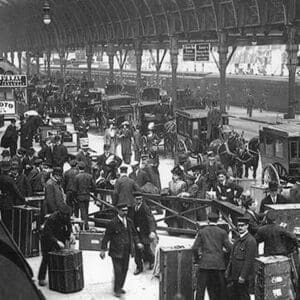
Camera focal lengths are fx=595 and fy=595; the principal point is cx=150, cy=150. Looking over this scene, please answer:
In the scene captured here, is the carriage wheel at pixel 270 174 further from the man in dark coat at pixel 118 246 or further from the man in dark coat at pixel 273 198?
the man in dark coat at pixel 118 246

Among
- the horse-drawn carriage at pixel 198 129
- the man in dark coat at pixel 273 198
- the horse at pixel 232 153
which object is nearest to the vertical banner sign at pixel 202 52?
the horse-drawn carriage at pixel 198 129

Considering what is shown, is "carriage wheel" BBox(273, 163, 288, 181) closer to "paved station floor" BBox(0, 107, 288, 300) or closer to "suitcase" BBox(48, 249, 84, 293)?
"paved station floor" BBox(0, 107, 288, 300)

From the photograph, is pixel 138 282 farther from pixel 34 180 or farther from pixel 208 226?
pixel 34 180

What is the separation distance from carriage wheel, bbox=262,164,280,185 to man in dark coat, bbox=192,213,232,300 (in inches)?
267

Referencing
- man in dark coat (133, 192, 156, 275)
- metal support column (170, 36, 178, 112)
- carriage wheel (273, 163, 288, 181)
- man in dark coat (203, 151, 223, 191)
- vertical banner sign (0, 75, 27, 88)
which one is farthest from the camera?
metal support column (170, 36, 178, 112)

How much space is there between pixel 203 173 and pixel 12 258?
490 inches

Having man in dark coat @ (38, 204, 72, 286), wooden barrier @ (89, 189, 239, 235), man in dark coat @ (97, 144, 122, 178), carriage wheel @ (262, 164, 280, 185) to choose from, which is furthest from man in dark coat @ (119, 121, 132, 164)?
man in dark coat @ (38, 204, 72, 286)

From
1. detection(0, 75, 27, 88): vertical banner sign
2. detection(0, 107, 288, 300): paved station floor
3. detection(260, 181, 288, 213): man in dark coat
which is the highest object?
detection(0, 75, 27, 88): vertical banner sign

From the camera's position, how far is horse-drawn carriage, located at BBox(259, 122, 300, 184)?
48.0 ft

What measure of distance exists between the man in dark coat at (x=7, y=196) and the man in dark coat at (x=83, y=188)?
152 cm

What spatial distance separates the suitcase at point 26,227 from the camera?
1065cm

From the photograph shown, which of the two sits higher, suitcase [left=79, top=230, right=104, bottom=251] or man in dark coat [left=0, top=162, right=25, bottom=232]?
man in dark coat [left=0, top=162, right=25, bottom=232]

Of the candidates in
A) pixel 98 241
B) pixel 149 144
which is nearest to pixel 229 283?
pixel 98 241

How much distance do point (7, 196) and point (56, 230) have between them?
7.72ft
